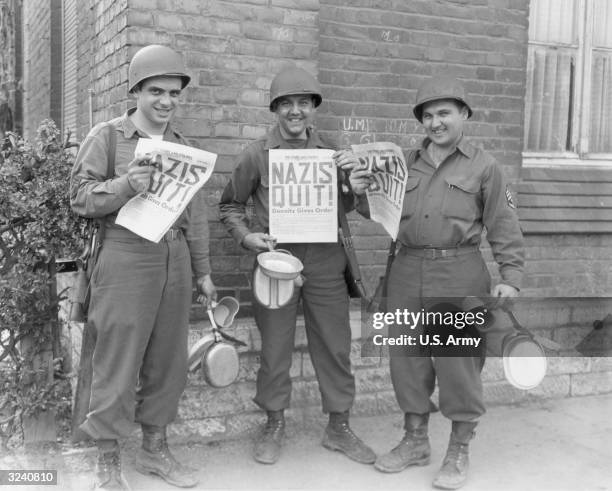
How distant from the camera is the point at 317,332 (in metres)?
4.41

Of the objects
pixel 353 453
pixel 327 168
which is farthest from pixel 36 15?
pixel 353 453

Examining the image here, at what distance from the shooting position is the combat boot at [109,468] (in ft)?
12.6

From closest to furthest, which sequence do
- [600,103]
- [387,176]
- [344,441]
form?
[387,176], [344,441], [600,103]

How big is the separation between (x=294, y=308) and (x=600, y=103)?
3667 mm

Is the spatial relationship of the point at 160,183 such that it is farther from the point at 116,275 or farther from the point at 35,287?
the point at 35,287

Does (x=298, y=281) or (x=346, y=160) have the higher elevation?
(x=346, y=160)

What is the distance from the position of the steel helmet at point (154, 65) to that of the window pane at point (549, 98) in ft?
11.2

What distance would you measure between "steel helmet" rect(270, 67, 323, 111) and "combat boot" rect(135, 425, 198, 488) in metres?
1.93

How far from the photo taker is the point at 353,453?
438 cm

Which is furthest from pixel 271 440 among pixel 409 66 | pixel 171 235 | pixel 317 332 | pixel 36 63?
pixel 36 63

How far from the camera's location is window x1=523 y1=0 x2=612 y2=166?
6191 millimetres

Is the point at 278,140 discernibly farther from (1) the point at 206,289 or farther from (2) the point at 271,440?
(2) the point at 271,440

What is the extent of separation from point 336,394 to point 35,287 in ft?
6.17

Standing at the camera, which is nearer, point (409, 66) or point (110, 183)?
point (110, 183)
